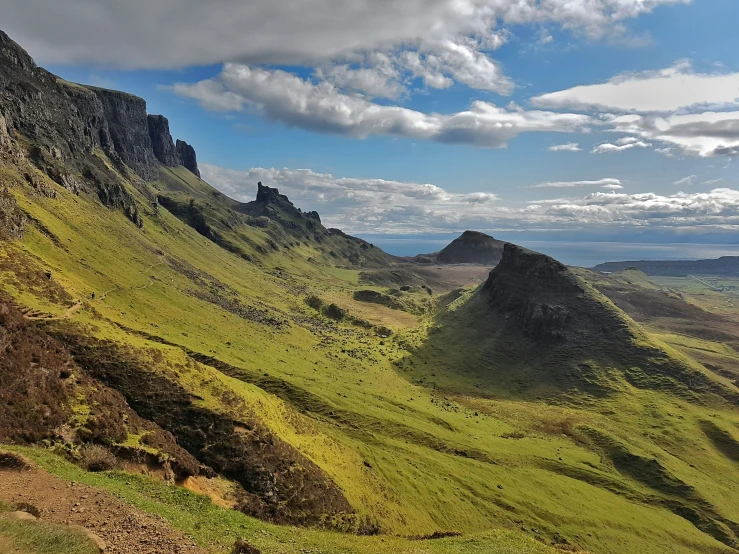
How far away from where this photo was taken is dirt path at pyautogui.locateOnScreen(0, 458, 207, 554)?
912 inches

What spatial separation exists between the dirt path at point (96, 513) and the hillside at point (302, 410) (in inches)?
6.6

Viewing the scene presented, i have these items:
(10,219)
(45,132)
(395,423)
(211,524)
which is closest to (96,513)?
(211,524)

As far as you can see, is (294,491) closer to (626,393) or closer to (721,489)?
(721,489)

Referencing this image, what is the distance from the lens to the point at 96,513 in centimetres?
2486

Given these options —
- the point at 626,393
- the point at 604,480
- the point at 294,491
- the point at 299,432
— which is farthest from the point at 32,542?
the point at 626,393

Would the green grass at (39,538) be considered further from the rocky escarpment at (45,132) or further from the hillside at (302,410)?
the rocky escarpment at (45,132)

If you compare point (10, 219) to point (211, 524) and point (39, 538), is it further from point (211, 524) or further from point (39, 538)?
point (39, 538)

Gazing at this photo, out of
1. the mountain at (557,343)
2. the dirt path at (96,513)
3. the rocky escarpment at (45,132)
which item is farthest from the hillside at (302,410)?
the rocky escarpment at (45,132)

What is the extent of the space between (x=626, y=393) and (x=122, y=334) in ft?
410

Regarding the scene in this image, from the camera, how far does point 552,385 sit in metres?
125

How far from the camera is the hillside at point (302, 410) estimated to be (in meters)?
34.8

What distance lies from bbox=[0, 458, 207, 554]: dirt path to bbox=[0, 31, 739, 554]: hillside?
0.55 feet

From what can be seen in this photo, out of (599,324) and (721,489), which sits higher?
(599,324)

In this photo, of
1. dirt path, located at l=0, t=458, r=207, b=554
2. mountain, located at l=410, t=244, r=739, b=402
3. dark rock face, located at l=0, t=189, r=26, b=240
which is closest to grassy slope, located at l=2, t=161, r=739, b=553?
dirt path, located at l=0, t=458, r=207, b=554
